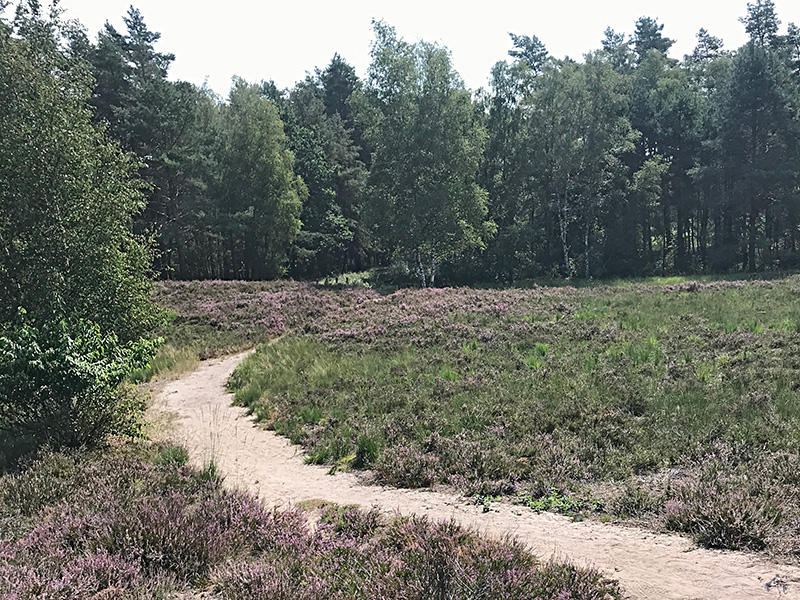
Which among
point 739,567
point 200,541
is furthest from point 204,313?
point 739,567

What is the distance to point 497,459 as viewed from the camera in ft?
25.2

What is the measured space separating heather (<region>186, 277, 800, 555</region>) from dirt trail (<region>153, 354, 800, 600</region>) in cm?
31

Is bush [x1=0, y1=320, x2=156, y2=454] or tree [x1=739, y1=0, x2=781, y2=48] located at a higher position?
tree [x1=739, y1=0, x2=781, y2=48]

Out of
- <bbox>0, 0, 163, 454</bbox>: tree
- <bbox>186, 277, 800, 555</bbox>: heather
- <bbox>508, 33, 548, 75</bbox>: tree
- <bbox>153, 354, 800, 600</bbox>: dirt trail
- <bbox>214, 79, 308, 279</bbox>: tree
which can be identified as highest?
<bbox>508, 33, 548, 75</bbox>: tree

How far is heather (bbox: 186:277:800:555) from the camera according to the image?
243 inches

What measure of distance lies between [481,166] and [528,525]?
4044 centimetres

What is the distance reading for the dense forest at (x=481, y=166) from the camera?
36.9 m

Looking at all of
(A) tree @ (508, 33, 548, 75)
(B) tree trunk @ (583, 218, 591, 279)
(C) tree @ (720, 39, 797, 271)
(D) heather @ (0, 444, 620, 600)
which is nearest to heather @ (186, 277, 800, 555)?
(D) heather @ (0, 444, 620, 600)

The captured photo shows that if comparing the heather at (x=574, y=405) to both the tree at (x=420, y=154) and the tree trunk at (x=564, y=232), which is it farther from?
the tree trunk at (x=564, y=232)

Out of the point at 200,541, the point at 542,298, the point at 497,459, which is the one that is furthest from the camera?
the point at 542,298

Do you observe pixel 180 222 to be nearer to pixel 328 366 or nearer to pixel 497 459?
pixel 328 366

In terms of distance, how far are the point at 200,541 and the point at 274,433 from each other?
5.57 metres

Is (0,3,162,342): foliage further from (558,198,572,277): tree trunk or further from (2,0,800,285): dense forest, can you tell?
(558,198,572,277): tree trunk

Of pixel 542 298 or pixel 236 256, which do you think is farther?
pixel 236 256
